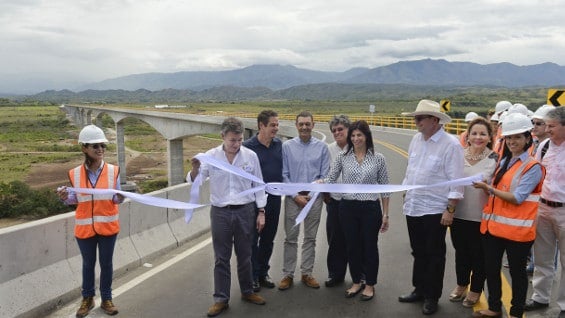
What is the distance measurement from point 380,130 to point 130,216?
36237 millimetres

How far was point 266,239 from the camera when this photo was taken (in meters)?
5.70

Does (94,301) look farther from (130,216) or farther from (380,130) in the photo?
(380,130)

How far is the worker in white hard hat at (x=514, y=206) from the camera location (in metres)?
4.30

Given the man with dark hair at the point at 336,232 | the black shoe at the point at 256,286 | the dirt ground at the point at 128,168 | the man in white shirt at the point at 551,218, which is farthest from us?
the dirt ground at the point at 128,168

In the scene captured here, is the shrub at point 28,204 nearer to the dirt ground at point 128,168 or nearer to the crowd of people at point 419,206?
the dirt ground at point 128,168

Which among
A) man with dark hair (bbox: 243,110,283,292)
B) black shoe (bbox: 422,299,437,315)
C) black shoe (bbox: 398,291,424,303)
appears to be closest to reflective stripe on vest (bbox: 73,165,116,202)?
man with dark hair (bbox: 243,110,283,292)

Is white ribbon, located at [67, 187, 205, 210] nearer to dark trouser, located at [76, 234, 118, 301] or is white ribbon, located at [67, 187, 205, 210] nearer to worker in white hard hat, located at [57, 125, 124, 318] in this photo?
worker in white hard hat, located at [57, 125, 124, 318]

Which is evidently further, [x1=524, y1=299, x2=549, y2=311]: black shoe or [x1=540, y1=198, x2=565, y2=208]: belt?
[x1=524, y1=299, x2=549, y2=311]: black shoe

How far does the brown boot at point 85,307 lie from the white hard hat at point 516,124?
4179 mm

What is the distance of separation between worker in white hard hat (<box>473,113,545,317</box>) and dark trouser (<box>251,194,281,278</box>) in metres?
2.22

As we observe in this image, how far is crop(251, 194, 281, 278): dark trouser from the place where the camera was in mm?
5559

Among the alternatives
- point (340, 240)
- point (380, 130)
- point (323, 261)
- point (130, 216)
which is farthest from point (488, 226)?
point (380, 130)

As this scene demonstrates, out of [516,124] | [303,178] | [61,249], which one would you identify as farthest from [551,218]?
[61,249]

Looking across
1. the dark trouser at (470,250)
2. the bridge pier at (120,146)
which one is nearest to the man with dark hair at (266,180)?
the dark trouser at (470,250)
